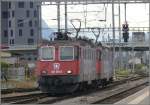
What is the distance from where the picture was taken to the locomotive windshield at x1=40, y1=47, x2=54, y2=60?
91.9 feet

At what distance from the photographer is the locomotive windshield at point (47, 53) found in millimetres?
28000

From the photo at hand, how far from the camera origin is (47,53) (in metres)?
28.2

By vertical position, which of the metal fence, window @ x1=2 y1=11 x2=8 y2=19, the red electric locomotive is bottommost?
the metal fence

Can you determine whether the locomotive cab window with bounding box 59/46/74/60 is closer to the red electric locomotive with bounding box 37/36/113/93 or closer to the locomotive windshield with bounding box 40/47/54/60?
the red electric locomotive with bounding box 37/36/113/93

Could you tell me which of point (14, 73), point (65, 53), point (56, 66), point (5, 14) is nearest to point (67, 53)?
point (65, 53)

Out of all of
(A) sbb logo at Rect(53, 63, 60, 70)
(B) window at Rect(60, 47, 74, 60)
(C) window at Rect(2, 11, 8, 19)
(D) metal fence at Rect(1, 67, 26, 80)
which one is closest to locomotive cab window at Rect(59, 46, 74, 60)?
(B) window at Rect(60, 47, 74, 60)

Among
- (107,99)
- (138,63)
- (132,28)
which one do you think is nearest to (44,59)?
(107,99)

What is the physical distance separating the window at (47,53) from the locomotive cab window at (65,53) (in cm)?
46

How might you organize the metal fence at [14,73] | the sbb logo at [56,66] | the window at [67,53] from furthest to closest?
the metal fence at [14,73] → the window at [67,53] → the sbb logo at [56,66]

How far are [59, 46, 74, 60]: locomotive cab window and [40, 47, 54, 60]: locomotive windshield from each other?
0.48 metres

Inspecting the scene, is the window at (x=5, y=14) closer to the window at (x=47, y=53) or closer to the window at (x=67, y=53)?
the window at (x=47, y=53)

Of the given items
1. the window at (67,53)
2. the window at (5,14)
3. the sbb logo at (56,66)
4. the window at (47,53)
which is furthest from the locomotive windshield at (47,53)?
the window at (5,14)

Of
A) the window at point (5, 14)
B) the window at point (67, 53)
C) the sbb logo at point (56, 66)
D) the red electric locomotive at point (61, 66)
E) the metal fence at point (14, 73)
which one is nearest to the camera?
the red electric locomotive at point (61, 66)

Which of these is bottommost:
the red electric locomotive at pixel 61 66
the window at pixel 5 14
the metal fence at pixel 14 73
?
the metal fence at pixel 14 73
